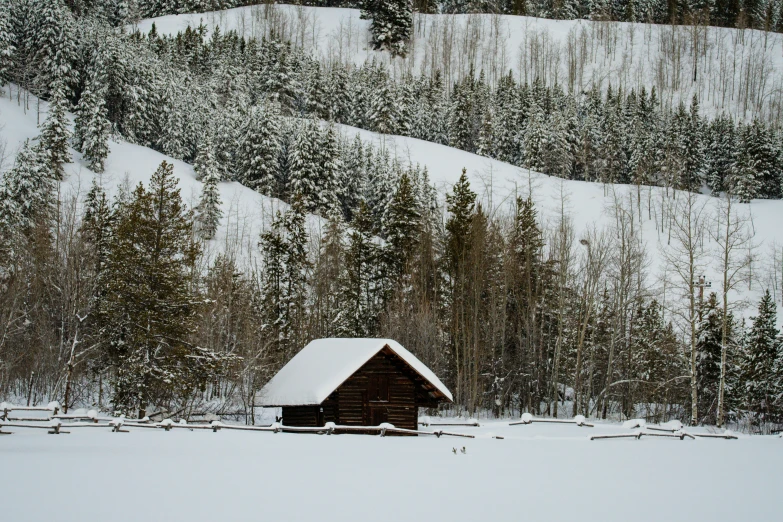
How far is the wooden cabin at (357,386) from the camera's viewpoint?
27547 millimetres

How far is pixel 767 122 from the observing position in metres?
118

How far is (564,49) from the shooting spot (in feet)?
481

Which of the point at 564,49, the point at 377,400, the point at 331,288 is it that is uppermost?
the point at 564,49

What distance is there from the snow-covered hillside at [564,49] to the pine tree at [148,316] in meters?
106

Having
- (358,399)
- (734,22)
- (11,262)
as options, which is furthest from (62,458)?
(734,22)

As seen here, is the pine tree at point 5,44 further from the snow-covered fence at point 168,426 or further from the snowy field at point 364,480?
the snowy field at point 364,480

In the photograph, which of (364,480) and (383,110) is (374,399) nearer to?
(364,480)

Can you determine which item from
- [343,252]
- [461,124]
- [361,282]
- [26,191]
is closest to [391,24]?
[461,124]

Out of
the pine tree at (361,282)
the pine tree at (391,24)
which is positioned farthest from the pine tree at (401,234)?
the pine tree at (391,24)

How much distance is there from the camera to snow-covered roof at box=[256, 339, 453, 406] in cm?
2691

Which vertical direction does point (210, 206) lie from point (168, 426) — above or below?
above

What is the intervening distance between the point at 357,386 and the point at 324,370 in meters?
1.75

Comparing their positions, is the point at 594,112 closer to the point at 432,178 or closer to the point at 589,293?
the point at 432,178

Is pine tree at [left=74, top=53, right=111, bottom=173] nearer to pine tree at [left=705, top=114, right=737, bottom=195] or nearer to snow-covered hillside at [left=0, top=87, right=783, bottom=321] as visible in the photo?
snow-covered hillside at [left=0, top=87, right=783, bottom=321]
